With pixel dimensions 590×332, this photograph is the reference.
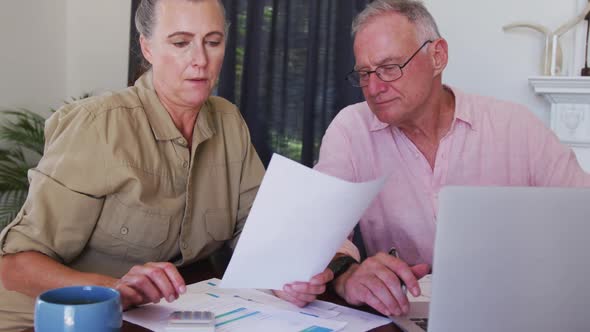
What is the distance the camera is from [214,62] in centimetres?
141

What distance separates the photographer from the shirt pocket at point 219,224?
144 centimetres

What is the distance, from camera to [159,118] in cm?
141

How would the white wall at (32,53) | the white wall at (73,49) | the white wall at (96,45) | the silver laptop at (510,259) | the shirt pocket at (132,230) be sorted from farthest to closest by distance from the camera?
the white wall at (96,45) → the white wall at (73,49) → the white wall at (32,53) → the shirt pocket at (132,230) → the silver laptop at (510,259)

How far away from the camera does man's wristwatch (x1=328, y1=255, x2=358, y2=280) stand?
1.20 meters

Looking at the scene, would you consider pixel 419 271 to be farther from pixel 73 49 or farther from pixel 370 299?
pixel 73 49

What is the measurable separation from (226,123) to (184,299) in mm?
632

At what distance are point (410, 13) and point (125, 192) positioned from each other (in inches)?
34.1

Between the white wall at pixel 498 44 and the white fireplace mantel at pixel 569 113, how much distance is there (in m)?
0.10

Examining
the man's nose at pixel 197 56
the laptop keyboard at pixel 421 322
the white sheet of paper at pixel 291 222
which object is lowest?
the laptop keyboard at pixel 421 322

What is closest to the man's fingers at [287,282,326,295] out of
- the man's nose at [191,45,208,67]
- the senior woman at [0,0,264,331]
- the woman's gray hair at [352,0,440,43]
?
the senior woman at [0,0,264,331]

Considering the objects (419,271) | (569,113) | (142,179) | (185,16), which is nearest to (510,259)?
(419,271)

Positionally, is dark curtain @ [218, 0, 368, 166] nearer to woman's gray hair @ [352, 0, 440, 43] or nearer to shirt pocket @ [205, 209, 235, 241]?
woman's gray hair @ [352, 0, 440, 43]

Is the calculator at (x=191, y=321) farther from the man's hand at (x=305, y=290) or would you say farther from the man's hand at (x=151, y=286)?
the man's hand at (x=305, y=290)

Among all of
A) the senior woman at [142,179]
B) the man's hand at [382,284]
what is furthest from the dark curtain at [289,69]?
the man's hand at [382,284]
